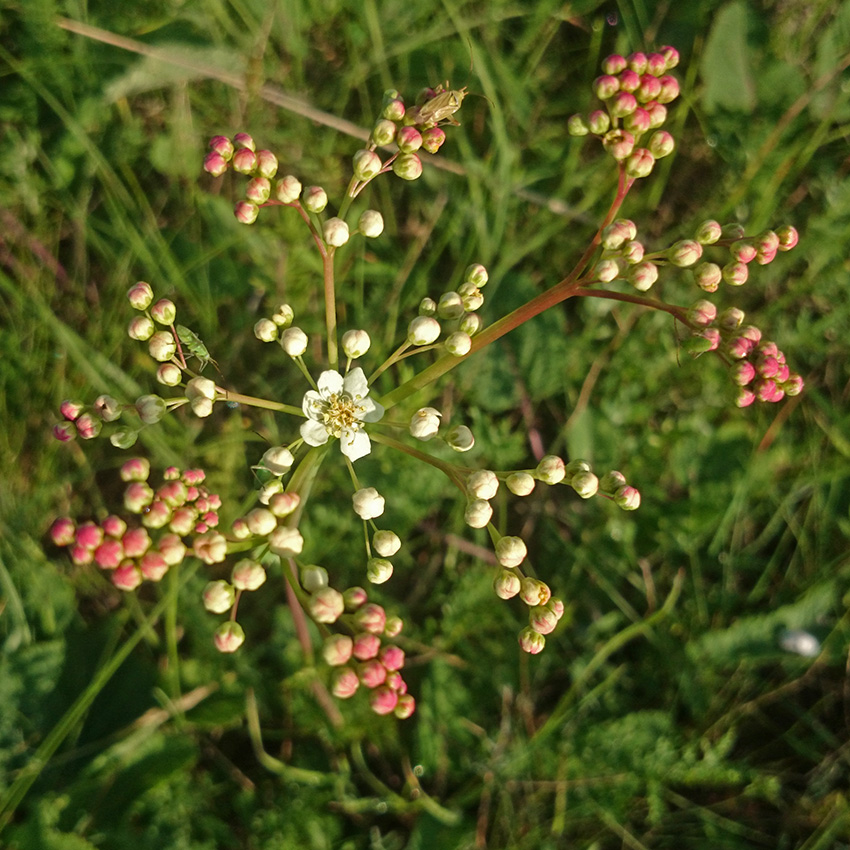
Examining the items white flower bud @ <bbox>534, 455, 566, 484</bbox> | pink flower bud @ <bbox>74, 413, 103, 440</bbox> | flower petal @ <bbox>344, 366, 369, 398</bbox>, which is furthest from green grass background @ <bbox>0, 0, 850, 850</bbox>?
pink flower bud @ <bbox>74, 413, 103, 440</bbox>

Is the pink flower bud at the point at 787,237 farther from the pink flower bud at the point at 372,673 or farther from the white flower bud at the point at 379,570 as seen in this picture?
the pink flower bud at the point at 372,673

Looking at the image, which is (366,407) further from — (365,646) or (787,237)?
(787,237)

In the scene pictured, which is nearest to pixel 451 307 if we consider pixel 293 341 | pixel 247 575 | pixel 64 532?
pixel 293 341

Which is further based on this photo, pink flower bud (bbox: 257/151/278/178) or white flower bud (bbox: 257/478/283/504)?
pink flower bud (bbox: 257/151/278/178)

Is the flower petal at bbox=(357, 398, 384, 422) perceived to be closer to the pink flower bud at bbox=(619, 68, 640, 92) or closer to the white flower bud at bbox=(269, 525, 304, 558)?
the white flower bud at bbox=(269, 525, 304, 558)

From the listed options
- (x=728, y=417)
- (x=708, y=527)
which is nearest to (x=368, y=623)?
(x=708, y=527)

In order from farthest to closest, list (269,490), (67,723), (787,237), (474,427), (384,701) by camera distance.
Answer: (474,427) < (67,723) < (787,237) < (269,490) < (384,701)

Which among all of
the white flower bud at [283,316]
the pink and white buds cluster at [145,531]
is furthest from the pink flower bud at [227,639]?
the white flower bud at [283,316]
